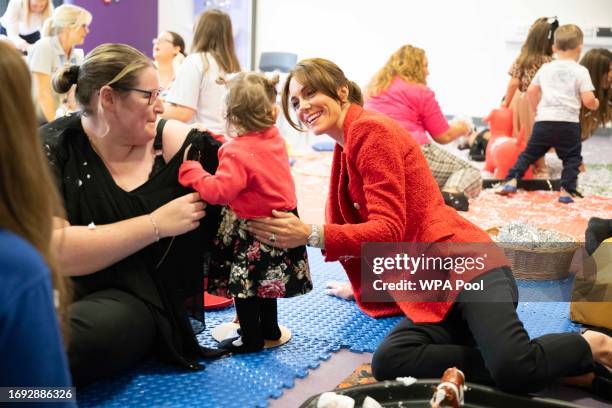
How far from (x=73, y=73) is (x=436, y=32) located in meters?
7.11

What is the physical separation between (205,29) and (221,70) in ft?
0.72

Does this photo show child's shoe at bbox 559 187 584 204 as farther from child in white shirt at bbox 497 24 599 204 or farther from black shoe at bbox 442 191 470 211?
black shoe at bbox 442 191 470 211

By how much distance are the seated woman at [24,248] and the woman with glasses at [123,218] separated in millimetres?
823

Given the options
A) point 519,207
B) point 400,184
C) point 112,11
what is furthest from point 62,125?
point 112,11

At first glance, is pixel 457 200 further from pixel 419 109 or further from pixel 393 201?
pixel 393 201

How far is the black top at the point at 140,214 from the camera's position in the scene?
5.89 ft

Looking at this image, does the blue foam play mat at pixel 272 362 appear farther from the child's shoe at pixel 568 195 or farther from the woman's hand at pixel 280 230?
the child's shoe at pixel 568 195

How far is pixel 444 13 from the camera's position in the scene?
8.28 meters

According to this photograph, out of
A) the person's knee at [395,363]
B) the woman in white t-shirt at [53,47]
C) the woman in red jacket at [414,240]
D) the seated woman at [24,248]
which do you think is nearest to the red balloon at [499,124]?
the woman in white t-shirt at [53,47]

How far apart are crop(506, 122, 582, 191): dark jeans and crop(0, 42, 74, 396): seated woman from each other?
4.48 meters

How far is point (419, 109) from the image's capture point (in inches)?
155

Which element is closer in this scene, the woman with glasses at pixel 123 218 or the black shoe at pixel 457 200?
the woman with glasses at pixel 123 218

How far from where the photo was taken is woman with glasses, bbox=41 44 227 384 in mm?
1713

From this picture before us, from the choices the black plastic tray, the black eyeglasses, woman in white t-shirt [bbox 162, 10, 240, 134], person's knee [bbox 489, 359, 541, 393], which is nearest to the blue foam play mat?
the black plastic tray
